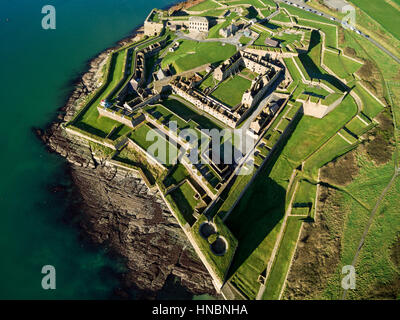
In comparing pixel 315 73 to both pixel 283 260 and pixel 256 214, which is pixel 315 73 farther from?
pixel 283 260

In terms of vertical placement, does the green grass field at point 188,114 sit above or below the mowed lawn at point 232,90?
below

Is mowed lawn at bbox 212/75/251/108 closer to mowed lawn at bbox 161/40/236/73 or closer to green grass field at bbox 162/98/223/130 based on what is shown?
green grass field at bbox 162/98/223/130

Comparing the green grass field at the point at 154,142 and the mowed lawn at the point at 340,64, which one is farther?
the mowed lawn at the point at 340,64

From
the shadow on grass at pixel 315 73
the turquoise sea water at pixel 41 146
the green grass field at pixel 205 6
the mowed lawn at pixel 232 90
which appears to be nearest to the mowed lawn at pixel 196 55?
the mowed lawn at pixel 232 90

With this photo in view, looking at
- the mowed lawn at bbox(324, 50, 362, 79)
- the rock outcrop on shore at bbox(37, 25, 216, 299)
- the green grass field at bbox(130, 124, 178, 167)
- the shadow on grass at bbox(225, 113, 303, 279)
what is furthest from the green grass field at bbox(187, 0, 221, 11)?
the shadow on grass at bbox(225, 113, 303, 279)

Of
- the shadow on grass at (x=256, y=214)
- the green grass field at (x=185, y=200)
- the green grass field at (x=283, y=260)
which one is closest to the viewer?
the green grass field at (x=283, y=260)

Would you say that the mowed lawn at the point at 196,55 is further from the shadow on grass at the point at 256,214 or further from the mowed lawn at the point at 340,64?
the shadow on grass at the point at 256,214
